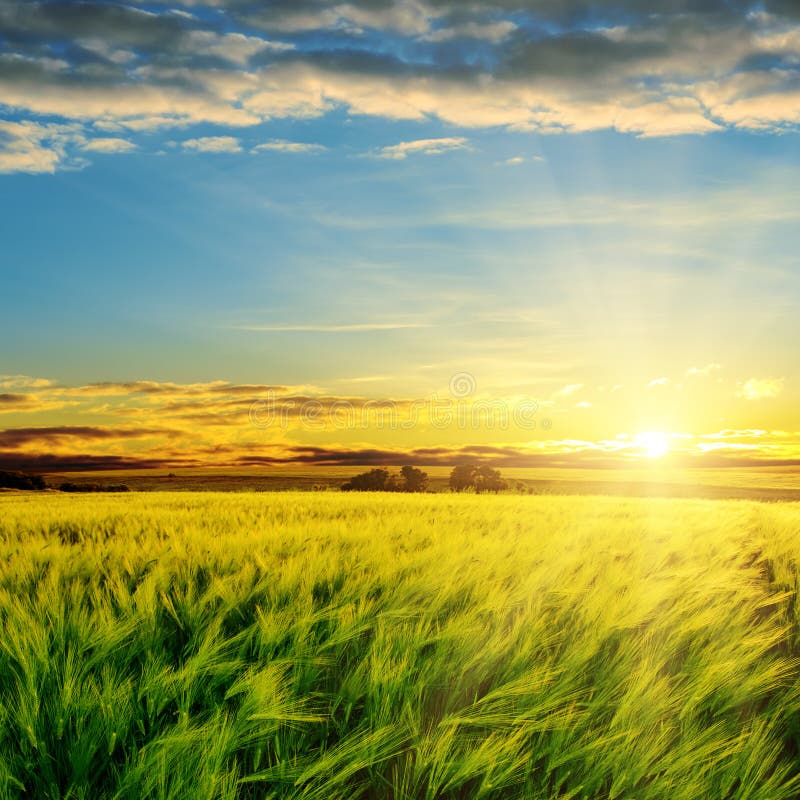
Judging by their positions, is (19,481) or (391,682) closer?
(391,682)

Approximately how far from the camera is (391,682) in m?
2.39

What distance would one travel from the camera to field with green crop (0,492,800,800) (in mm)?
1993

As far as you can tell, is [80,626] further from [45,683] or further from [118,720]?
[118,720]

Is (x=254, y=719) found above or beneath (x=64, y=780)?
above

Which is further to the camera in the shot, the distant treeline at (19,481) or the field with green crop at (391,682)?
the distant treeline at (19,481)

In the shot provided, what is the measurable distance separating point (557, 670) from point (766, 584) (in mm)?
3402

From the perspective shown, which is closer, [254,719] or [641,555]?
[254,719]

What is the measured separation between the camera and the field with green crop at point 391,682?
1.99 m

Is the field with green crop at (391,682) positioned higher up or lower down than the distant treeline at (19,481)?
higher up

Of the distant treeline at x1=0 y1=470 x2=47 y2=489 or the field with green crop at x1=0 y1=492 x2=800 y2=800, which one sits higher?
the field with green crop at x1=0 y1=492 x2=800 y2=800

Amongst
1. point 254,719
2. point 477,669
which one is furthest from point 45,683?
point 477,669

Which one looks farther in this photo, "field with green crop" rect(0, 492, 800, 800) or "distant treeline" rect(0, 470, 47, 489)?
"distant treeline" rect(0, 470, 47, 489)

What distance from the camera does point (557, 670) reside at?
2.59 m

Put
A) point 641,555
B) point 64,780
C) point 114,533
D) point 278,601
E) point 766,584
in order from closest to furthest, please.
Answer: point 64,780 → point 278,601 → point 766,584 → point 641,555 → point 114,533
